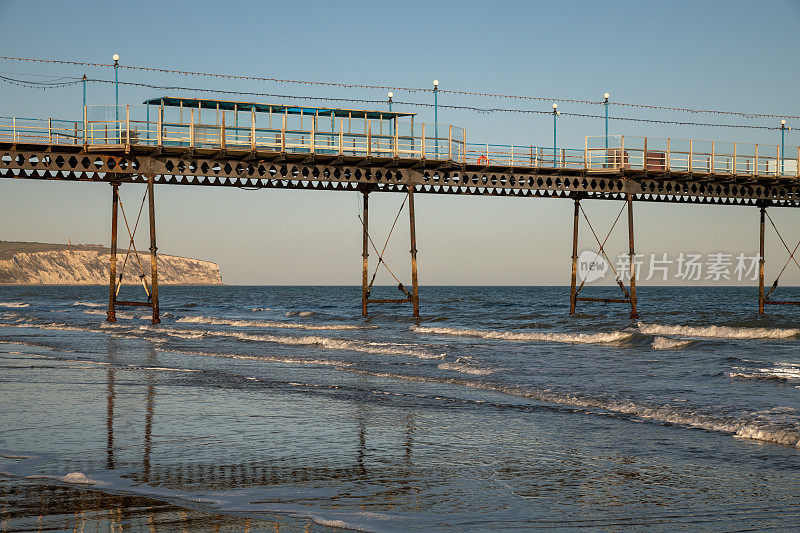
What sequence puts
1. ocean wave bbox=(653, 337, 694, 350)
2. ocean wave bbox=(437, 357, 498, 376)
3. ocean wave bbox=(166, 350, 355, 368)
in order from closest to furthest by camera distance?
ocean wave bbox=(437, 357, 498, 376)
ocean wave bbox=(166, 350, 355, 368)
ocean wave bbox=(653, 337, 694, 350)

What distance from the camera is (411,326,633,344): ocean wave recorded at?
28792 mm

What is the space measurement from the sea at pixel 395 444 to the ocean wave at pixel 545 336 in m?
8.67

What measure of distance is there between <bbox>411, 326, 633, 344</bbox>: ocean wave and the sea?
867cm

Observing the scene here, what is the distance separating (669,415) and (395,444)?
179 inches

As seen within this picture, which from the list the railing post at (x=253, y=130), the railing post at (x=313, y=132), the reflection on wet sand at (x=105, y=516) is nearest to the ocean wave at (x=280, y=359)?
the railing post at (x=253, y=130)

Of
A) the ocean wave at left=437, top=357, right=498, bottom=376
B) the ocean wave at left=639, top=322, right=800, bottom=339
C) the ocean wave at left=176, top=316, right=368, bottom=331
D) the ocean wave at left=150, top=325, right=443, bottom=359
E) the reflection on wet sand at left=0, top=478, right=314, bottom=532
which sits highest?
the reflection on wet sand at left=0, top=478, right=314, bottom=532

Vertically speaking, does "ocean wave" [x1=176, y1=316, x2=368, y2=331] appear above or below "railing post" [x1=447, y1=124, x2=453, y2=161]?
below

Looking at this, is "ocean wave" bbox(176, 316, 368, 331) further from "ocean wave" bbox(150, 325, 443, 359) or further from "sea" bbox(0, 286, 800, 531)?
"sea" bbox(0, 286, 800, 531)

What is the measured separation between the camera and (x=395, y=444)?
934cm

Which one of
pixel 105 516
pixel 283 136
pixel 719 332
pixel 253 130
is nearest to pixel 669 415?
pixel 105 516

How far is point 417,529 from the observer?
6066 mm

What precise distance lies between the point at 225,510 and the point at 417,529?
155 centimetres

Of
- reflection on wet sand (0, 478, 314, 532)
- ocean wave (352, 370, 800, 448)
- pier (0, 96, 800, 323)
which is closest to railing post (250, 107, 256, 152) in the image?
pier (0, 96, 800, 323)

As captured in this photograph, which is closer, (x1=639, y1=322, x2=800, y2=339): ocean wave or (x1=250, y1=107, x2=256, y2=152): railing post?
(x1=639, y1=322, x2=800, y2=339): ocean wave
